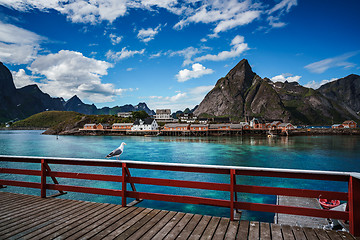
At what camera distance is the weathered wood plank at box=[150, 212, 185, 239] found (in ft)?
13.3

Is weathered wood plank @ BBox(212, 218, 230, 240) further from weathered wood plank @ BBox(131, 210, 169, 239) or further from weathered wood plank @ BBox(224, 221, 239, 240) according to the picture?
weathered wood plank @ BBox(131, 210, 169, 239)

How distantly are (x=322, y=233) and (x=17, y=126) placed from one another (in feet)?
797

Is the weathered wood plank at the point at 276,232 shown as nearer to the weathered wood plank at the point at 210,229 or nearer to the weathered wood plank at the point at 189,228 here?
the weathered wood plank at the point at 210,229

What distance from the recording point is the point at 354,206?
395 cm

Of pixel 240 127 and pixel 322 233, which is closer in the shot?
pixel 322 233

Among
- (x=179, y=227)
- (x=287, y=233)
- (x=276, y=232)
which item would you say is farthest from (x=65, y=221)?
(x=287, y=233)

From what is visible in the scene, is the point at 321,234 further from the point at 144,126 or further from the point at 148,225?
the point at 144,126

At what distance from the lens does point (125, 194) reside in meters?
5.59

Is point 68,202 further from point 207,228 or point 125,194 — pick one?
point 207,228

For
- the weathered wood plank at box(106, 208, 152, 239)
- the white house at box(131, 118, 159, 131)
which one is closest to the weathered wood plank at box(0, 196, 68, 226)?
the weathered wood plank at box(106, 208, 152, 239)

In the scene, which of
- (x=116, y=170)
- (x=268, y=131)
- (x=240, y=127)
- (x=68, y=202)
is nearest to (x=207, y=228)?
(x=68, y=202)

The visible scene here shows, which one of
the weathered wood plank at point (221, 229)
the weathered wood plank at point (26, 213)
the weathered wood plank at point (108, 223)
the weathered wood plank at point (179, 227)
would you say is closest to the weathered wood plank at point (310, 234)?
the weathered wood plank at point (221, 229)

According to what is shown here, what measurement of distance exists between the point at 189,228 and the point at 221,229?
2.24ft

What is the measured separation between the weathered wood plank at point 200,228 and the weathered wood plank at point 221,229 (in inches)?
11.2
